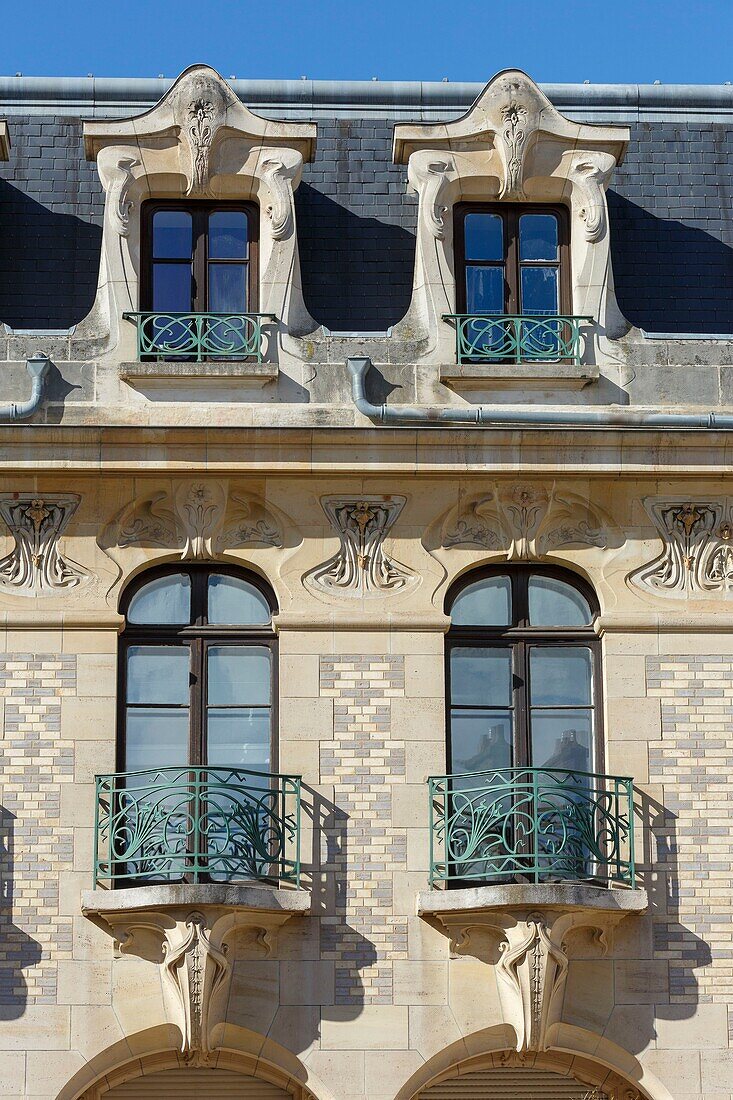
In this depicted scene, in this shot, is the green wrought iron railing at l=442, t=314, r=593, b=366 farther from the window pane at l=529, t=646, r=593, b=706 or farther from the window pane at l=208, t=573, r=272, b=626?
the window pane at l=208, t=573, r=272, b=626

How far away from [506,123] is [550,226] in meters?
1.07

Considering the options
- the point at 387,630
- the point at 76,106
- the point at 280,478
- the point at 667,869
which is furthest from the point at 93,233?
the point at 667,869

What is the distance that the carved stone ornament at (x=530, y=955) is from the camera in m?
19.6

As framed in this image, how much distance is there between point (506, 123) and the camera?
71.7 feet

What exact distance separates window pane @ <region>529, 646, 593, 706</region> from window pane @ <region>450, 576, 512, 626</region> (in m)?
0.45

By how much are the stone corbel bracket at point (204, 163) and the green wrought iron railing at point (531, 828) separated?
479 centimetres

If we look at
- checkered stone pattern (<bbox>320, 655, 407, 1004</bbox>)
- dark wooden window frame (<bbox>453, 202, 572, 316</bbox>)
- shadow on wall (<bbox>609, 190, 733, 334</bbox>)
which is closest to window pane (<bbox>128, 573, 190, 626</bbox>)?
checkered stone pattern (<bbox>320, 655, 407, 1004</bbox>)

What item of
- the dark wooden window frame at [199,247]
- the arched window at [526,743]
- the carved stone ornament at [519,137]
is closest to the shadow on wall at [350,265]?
the dark wooden window frame at [199,247]

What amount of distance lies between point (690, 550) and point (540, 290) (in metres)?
2.89

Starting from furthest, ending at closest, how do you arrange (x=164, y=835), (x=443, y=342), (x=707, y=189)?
(x=707, y=189) → (x=443, y=342) → (x=164, y=835)

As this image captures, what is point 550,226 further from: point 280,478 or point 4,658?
point 4,658

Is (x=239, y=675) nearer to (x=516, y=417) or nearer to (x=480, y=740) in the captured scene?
(x=480, y=740)

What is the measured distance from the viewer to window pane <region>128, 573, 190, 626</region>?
69.1ft

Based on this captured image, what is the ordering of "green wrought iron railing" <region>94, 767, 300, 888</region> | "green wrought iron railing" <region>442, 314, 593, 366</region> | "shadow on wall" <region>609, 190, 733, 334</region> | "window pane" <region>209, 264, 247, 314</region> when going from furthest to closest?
"shadow on wall" <region>609, 190, 733, 334</region>
"window pane" <region>209, 264, 247, 314</region>
"green wrought iron railing" <region>442, 314, 593, 366</region>
"green wrought iron railing" <region>94, 767, 300, 888</region>
